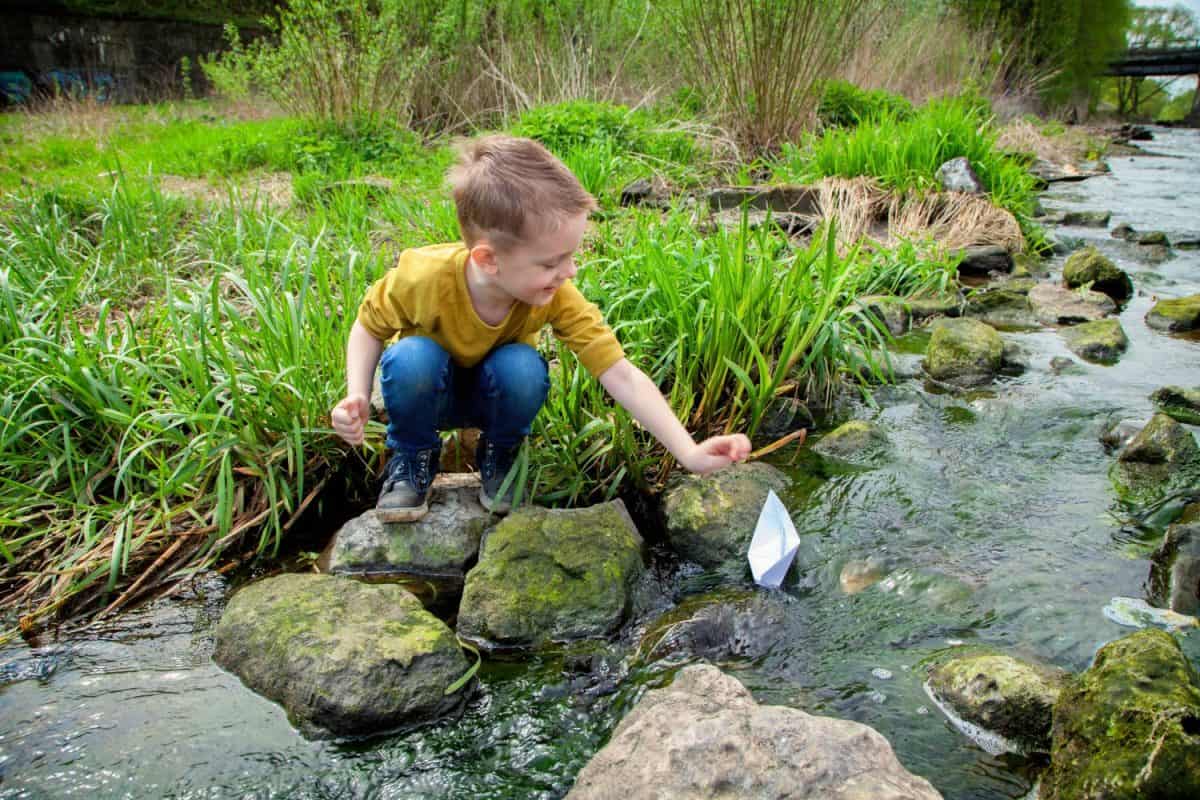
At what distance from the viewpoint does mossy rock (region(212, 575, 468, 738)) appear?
67.7 inches

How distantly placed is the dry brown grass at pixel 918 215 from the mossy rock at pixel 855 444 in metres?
2.61

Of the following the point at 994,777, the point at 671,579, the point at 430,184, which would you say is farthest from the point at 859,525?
the point at 430,184

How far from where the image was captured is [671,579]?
230cm

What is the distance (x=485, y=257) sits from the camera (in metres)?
2.00

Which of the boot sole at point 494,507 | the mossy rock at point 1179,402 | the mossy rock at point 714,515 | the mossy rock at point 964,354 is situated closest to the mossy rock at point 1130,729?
the mossy rock at point 714,515

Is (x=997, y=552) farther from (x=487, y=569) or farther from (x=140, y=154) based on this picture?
(x=140, y=154)

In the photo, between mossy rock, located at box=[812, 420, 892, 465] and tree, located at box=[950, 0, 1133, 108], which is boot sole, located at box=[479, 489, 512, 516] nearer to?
mossy rock, located at box=[812, 420, 892, 465]

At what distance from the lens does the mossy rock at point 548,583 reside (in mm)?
2035

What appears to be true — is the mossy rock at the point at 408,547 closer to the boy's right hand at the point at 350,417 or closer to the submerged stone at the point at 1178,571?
the boy's right hand at the point at 350,417

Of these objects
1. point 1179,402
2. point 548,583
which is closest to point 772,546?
point 548,583

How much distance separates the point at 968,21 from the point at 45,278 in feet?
43.0

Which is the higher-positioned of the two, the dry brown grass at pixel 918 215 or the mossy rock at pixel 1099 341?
the dry brown grass at pixel 918 215

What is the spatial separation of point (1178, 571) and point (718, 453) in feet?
3.75

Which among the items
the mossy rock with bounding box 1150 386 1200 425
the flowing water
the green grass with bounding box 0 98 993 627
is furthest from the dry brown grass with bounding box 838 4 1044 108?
the flowing water
